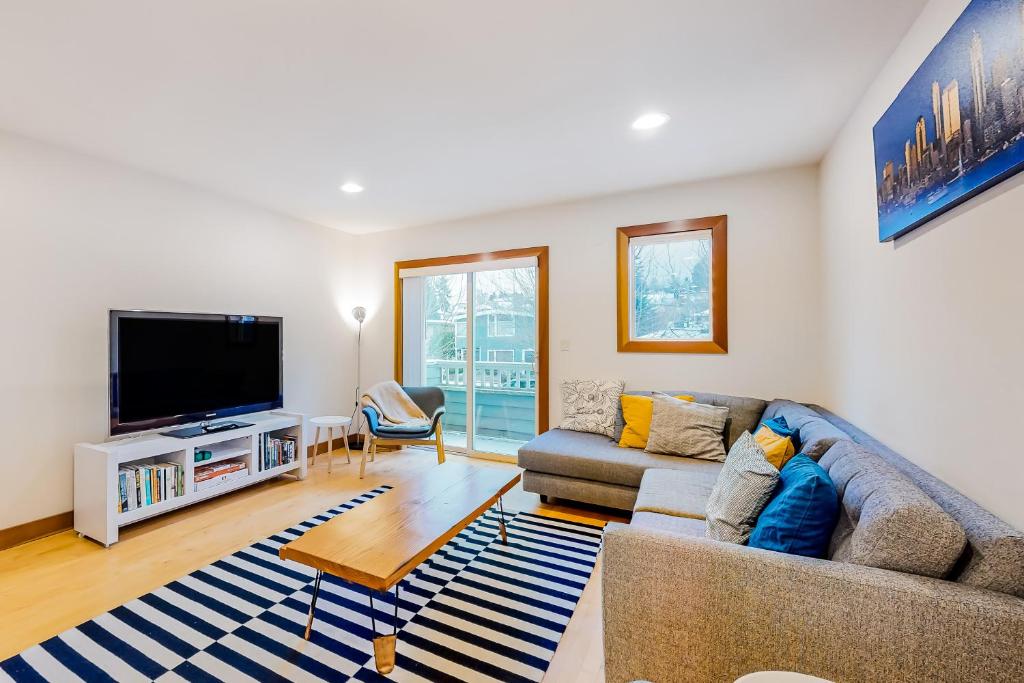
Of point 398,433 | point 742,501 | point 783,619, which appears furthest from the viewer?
point 398,433

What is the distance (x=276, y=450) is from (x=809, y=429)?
3.75 metres

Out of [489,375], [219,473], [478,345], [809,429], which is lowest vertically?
[219,473]

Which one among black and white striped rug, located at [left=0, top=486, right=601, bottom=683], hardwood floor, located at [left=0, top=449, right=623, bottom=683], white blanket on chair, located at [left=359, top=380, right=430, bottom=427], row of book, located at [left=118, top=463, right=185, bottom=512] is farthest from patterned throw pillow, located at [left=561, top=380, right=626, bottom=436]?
row of book, located at [left=118, top=463, right=185, bottom=512]

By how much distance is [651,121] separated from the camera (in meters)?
2.53

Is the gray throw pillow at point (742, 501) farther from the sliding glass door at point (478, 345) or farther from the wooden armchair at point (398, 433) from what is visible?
the wooden armchair at point (398, 433)

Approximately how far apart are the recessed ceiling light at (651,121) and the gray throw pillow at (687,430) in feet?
5.95

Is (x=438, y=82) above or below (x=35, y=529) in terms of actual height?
above

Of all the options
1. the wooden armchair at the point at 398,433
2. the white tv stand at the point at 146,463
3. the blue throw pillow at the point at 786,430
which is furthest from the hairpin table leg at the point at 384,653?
the wooden armchair at the point at 398,433

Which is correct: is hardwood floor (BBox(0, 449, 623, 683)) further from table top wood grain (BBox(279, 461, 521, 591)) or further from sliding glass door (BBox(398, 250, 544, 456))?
sliding glass door (BBox(398, 250, 544, 456))

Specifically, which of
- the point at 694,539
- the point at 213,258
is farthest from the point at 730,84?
the point at 213,258

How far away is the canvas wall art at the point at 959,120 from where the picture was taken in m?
1.12

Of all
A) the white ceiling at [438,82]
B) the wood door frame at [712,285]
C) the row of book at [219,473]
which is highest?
the white ceiling at [438,82]

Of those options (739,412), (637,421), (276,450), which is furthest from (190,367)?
(739,412)

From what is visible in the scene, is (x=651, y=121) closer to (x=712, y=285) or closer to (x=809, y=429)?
(x=712, y=285)
